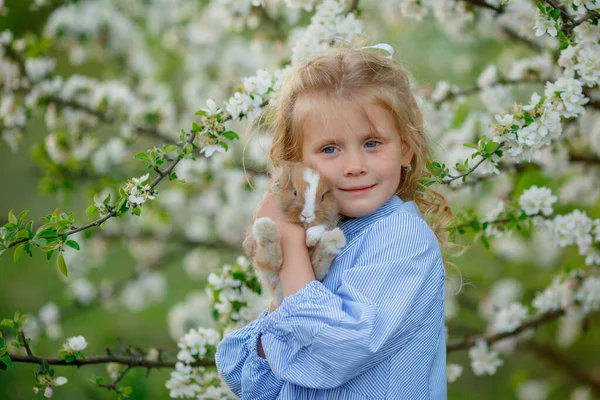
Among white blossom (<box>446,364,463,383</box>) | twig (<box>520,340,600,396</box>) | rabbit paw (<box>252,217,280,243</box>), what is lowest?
twig (<box>520,340,600,396</box>)

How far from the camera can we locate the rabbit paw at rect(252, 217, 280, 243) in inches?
77.4

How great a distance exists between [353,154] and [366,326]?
54cm

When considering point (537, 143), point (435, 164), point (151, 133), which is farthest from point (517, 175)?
point (151, 133)

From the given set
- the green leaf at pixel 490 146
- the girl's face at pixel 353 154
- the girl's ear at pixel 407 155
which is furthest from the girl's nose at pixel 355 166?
the green leaf at pixel 490 146

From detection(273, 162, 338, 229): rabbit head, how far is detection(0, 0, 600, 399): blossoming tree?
0.39 m

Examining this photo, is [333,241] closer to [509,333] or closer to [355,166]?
[355,166]

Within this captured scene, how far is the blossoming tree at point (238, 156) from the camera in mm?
2373

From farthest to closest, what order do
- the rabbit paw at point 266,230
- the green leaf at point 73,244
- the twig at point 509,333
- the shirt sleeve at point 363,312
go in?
the twig at point 509,333
the green leaf at point 73,244
the rabbit paw at point 266,230
the shirt sleeve at point 363,312

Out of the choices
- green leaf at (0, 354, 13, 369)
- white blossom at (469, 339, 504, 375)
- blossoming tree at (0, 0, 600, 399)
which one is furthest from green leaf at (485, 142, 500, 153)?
green leaf at (0, 354, 13, 369)

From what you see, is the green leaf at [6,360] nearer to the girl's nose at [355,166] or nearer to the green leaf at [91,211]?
the green leaf at [91,211]

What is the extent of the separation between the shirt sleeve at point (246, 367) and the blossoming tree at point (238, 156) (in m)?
0.42

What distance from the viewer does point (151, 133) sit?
408cm

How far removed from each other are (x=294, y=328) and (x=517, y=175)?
6.87 ft

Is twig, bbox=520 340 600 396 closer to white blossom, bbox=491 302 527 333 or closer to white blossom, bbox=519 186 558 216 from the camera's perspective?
white blossom, bbox=491 302 527 333
